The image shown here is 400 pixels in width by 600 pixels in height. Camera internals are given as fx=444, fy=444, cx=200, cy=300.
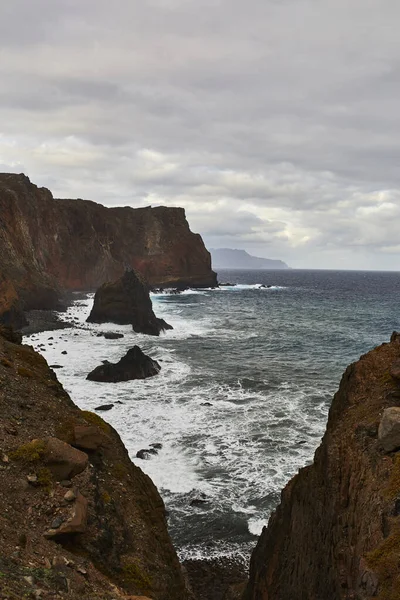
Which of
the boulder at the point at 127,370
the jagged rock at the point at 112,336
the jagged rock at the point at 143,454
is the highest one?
the jagged rock at the point at 112,336

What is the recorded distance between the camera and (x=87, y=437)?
11875 millimetres

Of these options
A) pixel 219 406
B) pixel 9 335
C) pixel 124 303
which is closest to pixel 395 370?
pixel 9 335

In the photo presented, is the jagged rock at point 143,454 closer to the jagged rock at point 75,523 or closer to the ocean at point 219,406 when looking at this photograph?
the ocean at point 219,406

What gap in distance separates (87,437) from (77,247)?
353 feet

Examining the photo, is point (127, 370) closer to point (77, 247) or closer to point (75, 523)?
point (75, 523)

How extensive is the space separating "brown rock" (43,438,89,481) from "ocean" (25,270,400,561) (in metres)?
9.07

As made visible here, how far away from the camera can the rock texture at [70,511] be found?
760 centimetres

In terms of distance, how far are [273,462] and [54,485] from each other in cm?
1616

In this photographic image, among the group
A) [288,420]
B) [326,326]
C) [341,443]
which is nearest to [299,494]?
[341,443]

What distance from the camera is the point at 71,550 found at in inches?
347

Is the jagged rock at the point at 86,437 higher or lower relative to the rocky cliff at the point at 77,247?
lower

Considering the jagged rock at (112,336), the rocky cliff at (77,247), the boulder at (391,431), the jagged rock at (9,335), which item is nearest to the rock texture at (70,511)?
the jagged rock at (9,335)

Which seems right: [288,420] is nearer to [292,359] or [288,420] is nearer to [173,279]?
[292,359]

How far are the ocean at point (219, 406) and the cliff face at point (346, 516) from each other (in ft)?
17.7
